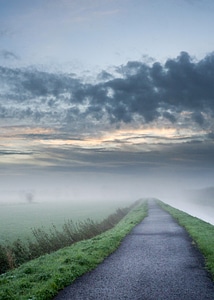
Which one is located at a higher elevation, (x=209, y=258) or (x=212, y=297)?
(x=212, y=297)

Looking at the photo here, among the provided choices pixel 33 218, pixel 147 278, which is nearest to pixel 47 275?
pixel 147 278

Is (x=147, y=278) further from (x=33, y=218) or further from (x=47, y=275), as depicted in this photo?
(x=33, y=218)

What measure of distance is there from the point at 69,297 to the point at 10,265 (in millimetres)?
8332

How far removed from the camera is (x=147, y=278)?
1141 cm

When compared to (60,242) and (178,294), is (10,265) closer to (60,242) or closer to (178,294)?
(60,242)

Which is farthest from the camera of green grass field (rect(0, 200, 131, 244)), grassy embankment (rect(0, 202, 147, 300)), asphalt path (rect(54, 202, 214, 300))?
green grass field (rect(0, 200, 131, 244))

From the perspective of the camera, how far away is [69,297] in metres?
9.68

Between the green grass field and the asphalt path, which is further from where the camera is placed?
the green grass field

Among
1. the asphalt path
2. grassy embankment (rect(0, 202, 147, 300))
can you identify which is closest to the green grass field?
grassy embankment (rect(0, 202, 147, 300))

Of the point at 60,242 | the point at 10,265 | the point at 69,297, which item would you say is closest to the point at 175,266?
the point at 69,297

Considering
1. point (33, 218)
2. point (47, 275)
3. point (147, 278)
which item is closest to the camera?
point (147, 278)

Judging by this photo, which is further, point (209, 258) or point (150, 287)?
point (209, 258)

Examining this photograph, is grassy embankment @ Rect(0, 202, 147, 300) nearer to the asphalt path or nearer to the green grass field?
the asphalt path

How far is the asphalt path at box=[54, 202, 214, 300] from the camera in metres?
9.73
